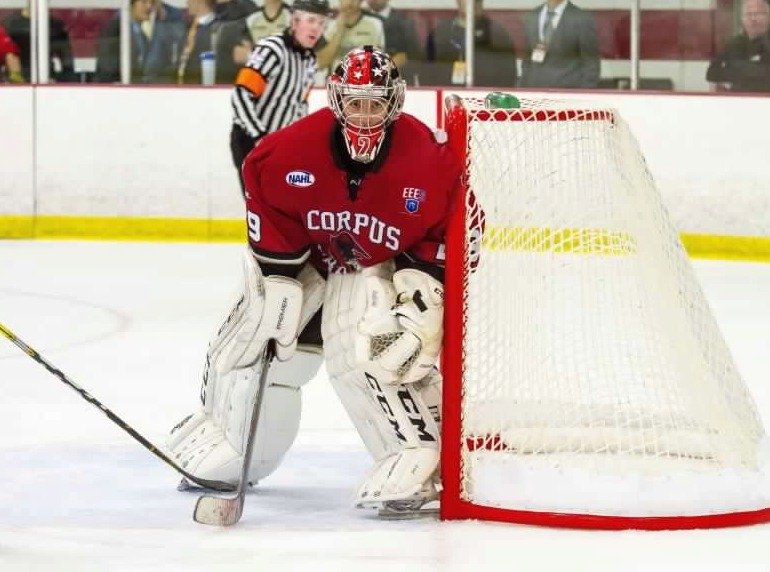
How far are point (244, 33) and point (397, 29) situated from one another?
0.74m

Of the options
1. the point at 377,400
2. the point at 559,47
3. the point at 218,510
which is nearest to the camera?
the point at 218,510

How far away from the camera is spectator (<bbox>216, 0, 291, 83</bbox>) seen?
838 centimetres

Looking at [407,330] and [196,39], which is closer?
[407,330]

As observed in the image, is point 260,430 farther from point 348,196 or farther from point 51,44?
point 51,44

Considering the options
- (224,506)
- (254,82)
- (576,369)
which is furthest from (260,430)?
(254,82)

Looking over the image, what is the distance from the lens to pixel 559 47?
8148 millimetres

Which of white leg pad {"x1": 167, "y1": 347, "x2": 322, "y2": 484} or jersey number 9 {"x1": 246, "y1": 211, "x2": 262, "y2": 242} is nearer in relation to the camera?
jersey number 9 {"x1": 246, "y1": 211, "x2": 262, "y2": 242}

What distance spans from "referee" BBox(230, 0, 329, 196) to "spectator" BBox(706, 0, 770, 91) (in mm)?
1844

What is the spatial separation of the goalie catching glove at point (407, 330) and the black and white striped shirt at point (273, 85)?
3.87 m

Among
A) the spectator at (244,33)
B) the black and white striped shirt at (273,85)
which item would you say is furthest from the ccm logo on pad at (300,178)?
the spectator at (244,33)

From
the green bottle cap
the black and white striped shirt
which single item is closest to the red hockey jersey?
the green bottle cap

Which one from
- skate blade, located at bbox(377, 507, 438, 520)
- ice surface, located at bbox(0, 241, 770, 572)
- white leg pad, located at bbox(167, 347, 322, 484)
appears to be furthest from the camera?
white leg pad, located at bbox(167, 347, 322, 484)

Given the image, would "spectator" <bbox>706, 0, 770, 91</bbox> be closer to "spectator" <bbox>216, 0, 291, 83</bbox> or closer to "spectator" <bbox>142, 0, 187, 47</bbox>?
"spectator" <bbox>216, 0, 291, 83</bbox>

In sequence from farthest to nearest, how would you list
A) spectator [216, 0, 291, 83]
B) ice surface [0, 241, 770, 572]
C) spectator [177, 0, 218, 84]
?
1. spectator [177, 0, 218, 84]
2. spectator [216, 0, 291, 83]
3. ice surface [0, 241, 770, 572]
